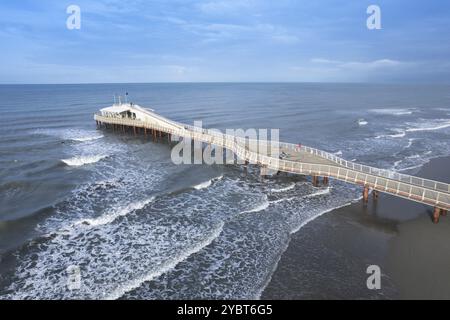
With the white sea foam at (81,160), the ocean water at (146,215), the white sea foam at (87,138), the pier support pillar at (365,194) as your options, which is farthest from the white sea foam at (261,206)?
the white sea foam at (87,138)

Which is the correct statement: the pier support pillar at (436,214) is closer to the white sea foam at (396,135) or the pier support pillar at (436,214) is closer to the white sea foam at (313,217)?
the white sea foam at (313,217)

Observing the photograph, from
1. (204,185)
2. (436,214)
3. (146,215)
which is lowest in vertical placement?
(146,215)

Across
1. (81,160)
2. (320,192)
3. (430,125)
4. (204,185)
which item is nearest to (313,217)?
(320,192)

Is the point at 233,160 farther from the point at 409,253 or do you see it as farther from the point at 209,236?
the point at 409,253

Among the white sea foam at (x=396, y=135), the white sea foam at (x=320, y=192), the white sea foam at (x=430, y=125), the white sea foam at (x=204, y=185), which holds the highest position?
the white sea foam at (x=430, y=125)

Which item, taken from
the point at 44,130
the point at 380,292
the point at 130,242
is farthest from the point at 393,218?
the point at 44,130

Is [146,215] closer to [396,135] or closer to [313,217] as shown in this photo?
[313,217]

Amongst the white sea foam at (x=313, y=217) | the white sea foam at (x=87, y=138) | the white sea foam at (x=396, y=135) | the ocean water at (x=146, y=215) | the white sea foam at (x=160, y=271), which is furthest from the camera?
the white sea foam at (x=396, y=135)
